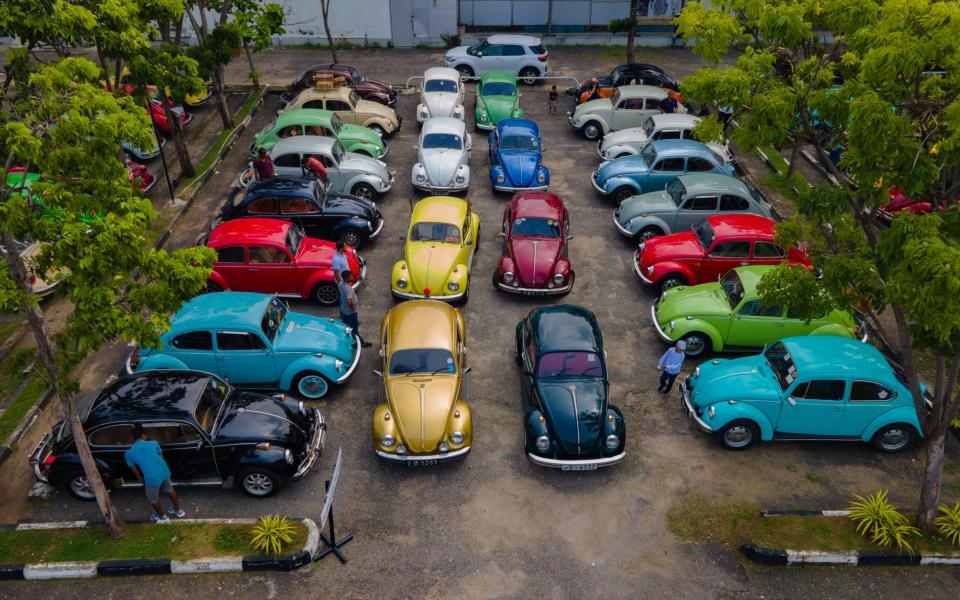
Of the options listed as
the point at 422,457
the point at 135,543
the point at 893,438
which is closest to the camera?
the point at 135,543

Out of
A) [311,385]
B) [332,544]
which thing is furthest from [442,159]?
[332,544]

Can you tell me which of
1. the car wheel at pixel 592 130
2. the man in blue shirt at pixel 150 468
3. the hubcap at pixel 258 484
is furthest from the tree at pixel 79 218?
the car wheel at pixel 592 130

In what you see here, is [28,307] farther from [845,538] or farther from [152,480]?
[845,538]

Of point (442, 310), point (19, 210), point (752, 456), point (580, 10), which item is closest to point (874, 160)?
point (752, 456)

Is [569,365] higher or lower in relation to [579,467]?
higher

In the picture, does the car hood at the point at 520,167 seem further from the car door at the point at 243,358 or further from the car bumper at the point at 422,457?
the car bumper at the point at 422,457

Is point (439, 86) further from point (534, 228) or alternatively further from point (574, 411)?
point (574, 411)
